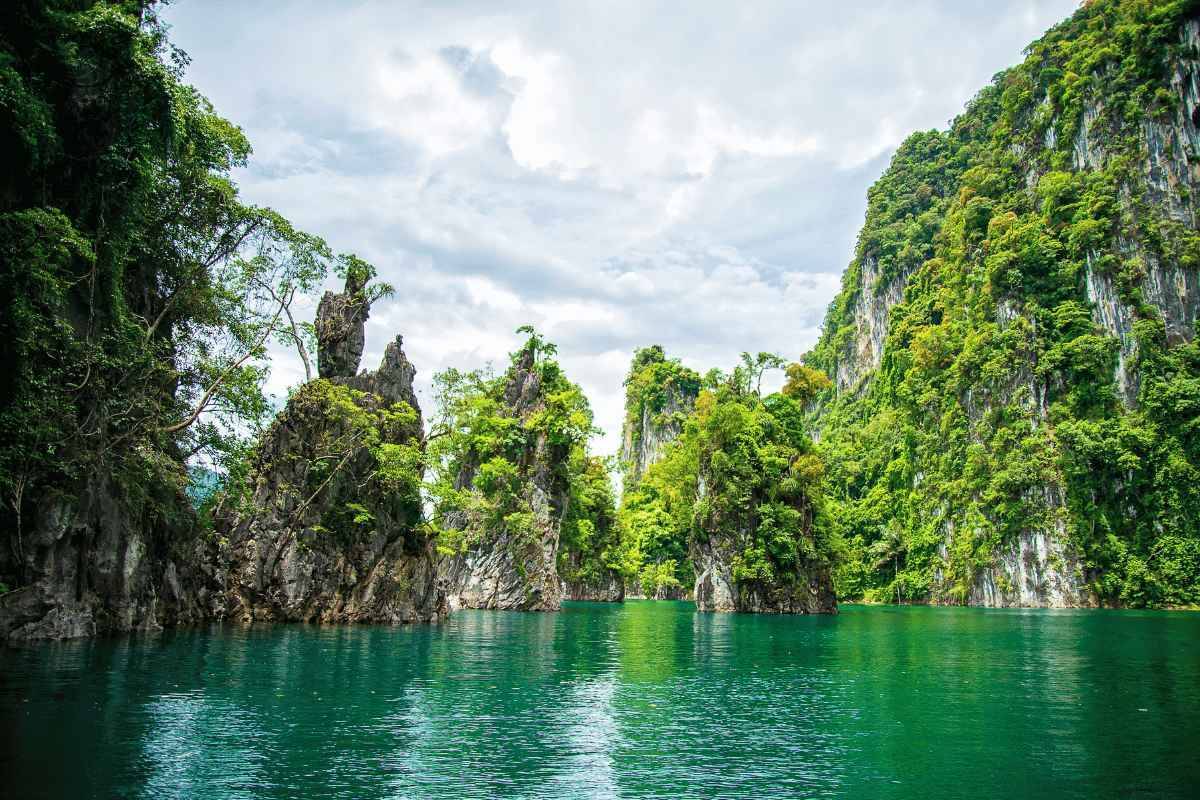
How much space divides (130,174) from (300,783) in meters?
16.5

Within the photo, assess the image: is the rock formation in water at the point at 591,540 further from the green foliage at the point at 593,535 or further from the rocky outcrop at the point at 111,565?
the rocky outcrop at the point at 111,565

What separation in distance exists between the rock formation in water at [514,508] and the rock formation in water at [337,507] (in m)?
14.8

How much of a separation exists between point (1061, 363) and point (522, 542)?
165 ft

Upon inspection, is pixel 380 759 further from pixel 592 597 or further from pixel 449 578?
pixel 592 597

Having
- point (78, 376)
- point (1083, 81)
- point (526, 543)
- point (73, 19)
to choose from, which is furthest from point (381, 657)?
point (1083, 81)

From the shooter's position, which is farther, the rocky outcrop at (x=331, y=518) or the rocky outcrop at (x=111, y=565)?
the rocky outcrop at (x=331, y=518)

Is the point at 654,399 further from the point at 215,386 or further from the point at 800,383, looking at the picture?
the point at 215,386

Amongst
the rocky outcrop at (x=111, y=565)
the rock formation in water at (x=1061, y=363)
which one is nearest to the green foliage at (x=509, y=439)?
the rocky outcrop at (x=111, y=565)

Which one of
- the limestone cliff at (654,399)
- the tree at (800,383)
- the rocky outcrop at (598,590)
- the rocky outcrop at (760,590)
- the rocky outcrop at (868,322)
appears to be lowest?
the rocky outcrop at (598,590)

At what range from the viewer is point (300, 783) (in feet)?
31.9

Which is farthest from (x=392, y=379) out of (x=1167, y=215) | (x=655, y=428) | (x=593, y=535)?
(x=655, y=428)

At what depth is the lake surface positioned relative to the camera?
1004 centimetres

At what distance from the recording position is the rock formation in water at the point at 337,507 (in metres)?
33.2

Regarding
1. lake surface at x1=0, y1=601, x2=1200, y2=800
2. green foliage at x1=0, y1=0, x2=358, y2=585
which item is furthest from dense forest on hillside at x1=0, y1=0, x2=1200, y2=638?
lake surface at x1=0, y1=601, x2=1200, y2=800
